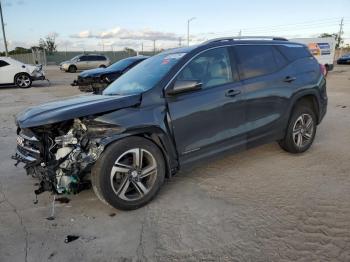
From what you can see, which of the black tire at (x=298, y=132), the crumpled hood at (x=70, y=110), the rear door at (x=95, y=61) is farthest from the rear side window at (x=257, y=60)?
the rear door at (x=95, y=61)

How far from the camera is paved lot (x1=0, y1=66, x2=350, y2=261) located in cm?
297

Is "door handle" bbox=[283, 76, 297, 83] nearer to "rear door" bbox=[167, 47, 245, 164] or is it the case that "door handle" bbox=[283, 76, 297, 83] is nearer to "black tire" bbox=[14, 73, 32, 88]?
"rear door" bbox=[167, 47, 245, 164]

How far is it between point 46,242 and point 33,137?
1192 millimetres

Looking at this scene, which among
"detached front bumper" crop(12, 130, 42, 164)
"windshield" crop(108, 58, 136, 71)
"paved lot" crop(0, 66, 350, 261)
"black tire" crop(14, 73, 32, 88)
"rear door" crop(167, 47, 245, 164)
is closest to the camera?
"paved lot" crop(0, 66, 350, 261)

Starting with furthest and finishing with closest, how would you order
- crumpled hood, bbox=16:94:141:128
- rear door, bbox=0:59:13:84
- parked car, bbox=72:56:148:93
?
1. rear door, bbox=0:59:13:84
2. parked car, bbox=72:56:148:93
3. crumpled hood, bbox=16:94:141:128

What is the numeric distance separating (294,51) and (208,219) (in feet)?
10.7

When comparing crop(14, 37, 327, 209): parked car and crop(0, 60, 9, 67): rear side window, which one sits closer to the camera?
crop(14, 37, 327, 209): parked car

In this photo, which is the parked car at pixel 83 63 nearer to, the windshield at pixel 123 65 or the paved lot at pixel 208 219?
the windshield at pixel 123 65

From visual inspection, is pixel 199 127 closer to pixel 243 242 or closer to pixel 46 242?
pixel 243 242

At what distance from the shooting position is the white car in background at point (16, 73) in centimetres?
1784

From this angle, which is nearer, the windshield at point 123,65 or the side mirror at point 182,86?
the side mirror at point 182,86

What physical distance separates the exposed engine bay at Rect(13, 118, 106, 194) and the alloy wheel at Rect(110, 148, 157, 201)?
0.97 ft

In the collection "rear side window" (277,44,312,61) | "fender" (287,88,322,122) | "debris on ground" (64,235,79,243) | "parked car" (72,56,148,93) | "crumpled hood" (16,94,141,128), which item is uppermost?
"rear side window" (277,44,312,61)

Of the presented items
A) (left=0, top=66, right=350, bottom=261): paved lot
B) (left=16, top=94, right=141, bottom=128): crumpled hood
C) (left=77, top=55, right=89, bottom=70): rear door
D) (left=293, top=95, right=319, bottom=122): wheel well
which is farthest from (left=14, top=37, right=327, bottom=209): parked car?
(left=77, top=55, right=89, bottom=70): rear door
